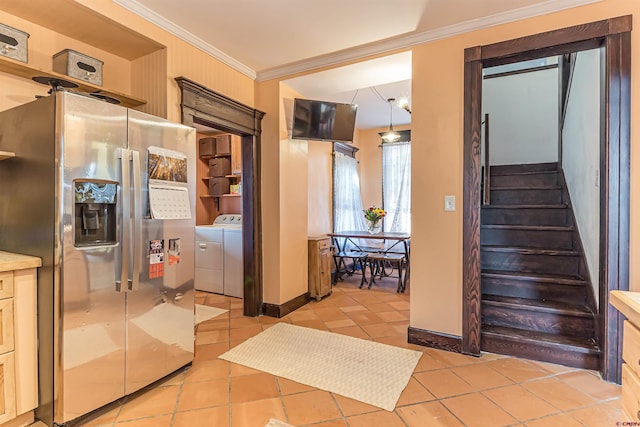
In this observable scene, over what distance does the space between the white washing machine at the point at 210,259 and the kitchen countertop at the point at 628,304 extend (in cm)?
378

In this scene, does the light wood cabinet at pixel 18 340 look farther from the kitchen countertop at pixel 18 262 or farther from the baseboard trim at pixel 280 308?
the baseboard trim at pixel 280 308

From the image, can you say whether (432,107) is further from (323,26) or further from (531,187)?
(531,187)

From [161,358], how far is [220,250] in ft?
7.20

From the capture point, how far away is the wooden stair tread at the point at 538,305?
239cm

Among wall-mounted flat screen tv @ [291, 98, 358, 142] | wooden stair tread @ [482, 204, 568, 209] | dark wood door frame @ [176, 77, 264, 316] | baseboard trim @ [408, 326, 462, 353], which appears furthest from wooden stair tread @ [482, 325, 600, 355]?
wall-mounted flat screen tv @ [291, 98, 358, 142]

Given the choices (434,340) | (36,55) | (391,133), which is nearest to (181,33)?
(36,55)

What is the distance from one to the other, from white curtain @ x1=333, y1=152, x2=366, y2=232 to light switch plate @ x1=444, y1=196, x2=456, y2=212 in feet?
8.97

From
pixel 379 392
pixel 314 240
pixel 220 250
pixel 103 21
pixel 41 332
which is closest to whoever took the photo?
pixel 41 332

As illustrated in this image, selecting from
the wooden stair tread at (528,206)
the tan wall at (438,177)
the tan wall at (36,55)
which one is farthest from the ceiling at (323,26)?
the wooden stair tread at (528,206)

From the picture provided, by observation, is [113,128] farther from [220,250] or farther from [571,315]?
[571,315]

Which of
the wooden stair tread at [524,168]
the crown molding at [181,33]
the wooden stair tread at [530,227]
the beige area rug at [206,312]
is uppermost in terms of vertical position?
the crown molding at [181,33]

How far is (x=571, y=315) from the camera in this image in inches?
93.9

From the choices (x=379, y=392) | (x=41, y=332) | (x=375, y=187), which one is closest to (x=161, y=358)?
(x=41, y=332)

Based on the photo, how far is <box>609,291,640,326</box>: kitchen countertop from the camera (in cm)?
96
